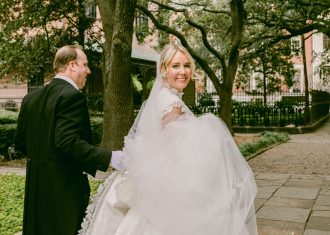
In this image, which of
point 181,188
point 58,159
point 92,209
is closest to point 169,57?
point 181,188

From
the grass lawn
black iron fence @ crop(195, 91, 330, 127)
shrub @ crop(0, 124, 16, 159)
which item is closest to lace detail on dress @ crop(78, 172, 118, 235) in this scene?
the grass lawn

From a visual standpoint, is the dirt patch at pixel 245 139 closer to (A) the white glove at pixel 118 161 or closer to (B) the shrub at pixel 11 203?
(B) the shrub at pixel 11 203

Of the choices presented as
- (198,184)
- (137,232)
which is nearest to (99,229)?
(137,232)

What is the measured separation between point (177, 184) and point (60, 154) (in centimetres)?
83

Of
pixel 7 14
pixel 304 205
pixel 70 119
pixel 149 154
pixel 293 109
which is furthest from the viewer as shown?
pixel 293 109

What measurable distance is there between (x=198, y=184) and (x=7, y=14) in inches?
535

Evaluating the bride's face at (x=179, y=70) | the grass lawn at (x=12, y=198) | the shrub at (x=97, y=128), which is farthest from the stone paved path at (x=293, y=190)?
the shrub at (x=97, y=128)

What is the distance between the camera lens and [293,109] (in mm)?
21547

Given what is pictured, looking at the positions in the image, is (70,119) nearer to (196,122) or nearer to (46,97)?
(46,97)

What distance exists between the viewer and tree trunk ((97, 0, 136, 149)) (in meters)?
9.28

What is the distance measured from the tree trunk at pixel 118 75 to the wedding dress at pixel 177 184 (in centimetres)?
606

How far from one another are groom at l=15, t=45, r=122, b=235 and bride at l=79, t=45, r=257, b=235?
0.67 ft

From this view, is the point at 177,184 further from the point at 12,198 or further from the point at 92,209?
the point at 12,198

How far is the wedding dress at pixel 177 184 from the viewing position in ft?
10.7
